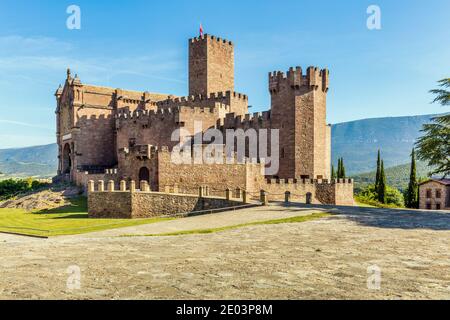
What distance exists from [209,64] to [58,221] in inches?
1134

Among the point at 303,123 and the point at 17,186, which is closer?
the point at 303,123

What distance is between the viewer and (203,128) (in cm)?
4397

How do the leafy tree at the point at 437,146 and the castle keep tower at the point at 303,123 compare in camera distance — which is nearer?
the leafy tree at the point at 437,146

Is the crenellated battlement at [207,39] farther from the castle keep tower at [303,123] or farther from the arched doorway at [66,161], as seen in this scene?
the arched doorway at [66,161]

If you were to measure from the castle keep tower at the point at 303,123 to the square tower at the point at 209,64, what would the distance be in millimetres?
12165

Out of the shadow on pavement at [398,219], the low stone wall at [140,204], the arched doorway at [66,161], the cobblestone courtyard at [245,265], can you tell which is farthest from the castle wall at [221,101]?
the cobblestone courtyard at [245,265]

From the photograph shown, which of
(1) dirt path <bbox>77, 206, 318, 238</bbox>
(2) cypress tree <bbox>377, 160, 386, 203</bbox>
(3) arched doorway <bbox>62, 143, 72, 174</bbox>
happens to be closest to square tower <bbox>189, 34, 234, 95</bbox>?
(3) arched doorway <bbox>62, 143, 72, 174</bbox>

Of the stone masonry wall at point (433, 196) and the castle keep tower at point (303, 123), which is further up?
the castle keep tower at point (303, 123)

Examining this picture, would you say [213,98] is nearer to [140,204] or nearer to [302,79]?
[302,79]

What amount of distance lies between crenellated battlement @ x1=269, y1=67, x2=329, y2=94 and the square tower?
37.9ft

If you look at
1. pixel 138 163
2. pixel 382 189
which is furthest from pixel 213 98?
pixel 382 189

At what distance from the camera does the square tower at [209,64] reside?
4925 cm
